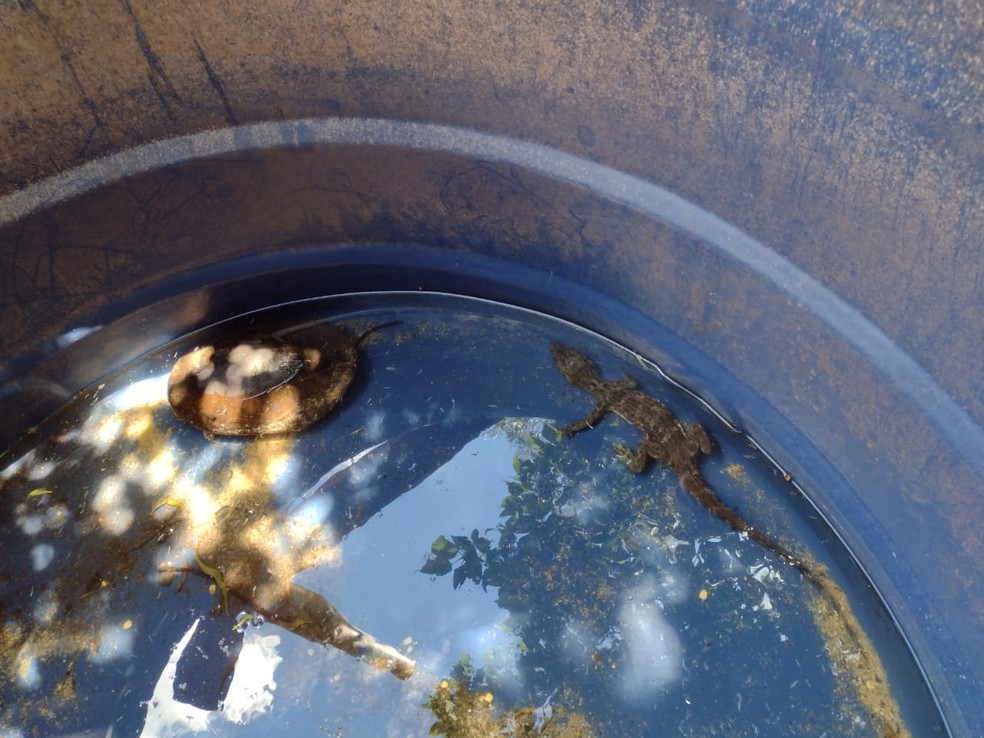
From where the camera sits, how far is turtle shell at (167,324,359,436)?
3.14 m

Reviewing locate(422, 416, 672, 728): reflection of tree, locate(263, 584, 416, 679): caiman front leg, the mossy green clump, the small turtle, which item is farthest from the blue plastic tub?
locate(263, 584, 416, 679): caiman front leg

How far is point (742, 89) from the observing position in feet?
7.35

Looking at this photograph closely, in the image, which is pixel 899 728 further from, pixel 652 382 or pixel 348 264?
pixel 348 264

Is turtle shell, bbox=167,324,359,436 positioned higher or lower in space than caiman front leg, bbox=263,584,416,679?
higher

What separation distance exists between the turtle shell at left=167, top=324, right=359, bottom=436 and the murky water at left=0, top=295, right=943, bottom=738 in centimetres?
9

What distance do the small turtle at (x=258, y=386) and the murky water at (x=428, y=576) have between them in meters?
0.09

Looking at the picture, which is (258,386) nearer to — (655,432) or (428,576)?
(428,576)

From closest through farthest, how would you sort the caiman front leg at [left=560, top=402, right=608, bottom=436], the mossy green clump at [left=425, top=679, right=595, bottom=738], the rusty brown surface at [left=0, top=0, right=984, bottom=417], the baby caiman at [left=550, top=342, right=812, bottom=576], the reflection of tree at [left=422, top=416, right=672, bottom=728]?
the rusty brown surface at [left=0, top=0, right=984, bottom=417]
the mossy green clump at [left=425, top=679, right=595, bottom=738]
the reflection of tree at [left=422, top=416, right=672, bottom=728]
the baby caiman at [left=550, top=342, right=812, bottom=576]
the caiman front leg at [left=560, top=402, right=608, bottom=436]

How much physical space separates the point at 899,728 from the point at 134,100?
3.64 m

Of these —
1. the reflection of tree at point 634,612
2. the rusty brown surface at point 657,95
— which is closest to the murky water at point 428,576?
the reflection of tree at point 634,612

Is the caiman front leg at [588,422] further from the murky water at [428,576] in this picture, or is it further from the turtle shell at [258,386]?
the turtle shell at [258,386]

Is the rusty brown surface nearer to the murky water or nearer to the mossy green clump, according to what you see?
the murky water

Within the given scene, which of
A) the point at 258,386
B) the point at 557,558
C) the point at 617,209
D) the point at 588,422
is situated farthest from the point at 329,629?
the point at 617,209

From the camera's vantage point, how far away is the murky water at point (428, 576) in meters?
2.59
